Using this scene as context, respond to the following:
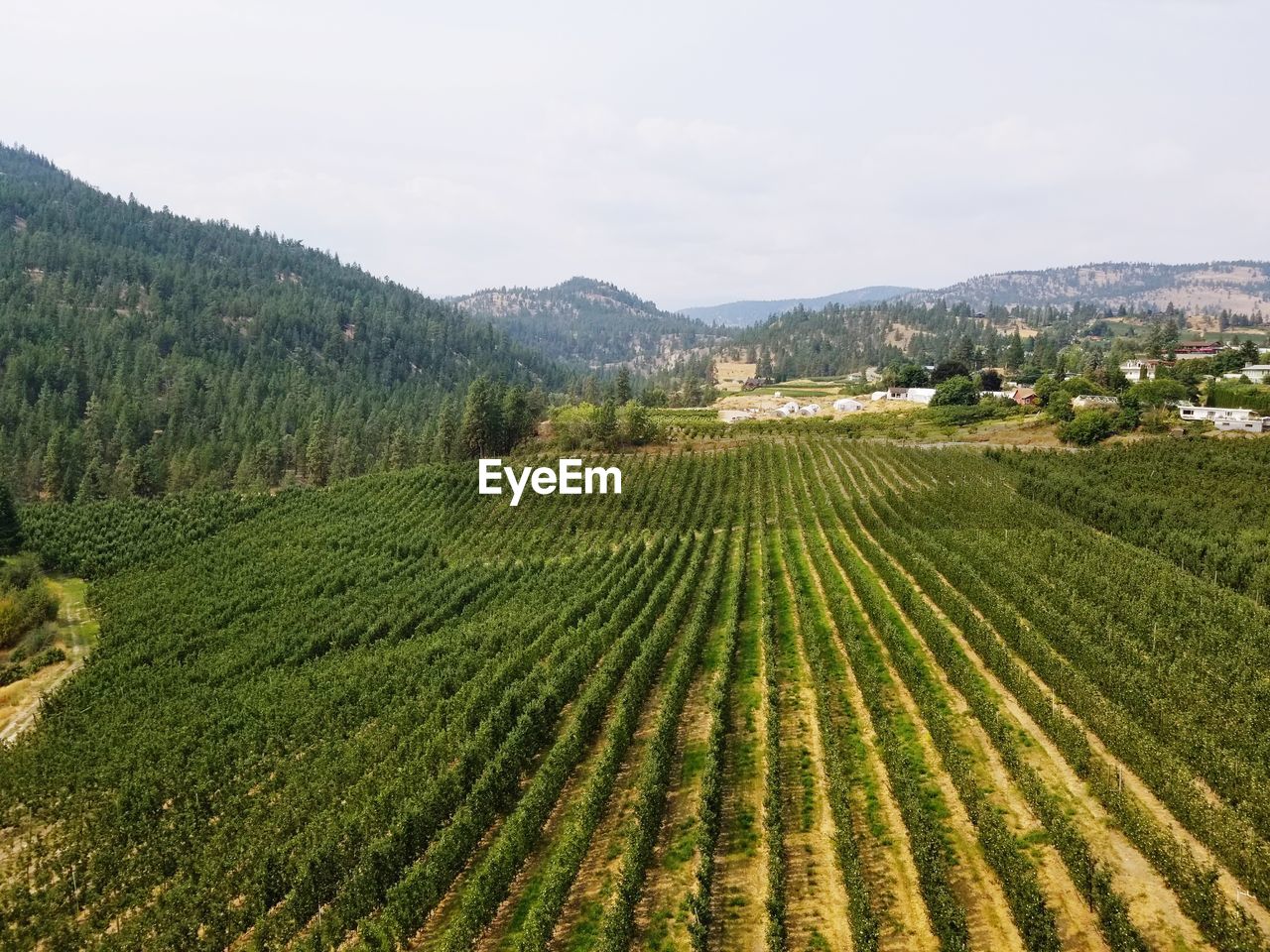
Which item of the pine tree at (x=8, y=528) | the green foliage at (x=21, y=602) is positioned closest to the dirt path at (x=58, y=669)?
the green foliage at (x=21, y=602)

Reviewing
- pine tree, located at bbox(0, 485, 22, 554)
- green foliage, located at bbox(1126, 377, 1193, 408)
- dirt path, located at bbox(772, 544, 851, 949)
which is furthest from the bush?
pine tree, located at bbox(0, 485, 22, 554)

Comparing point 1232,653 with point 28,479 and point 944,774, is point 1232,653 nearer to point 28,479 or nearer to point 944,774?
point 944,774

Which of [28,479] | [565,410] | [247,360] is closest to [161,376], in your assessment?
[247,360]

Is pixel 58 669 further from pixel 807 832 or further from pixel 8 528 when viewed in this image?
pixel 807 832

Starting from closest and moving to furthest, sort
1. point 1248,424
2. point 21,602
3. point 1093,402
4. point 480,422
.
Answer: point 21,602 < point 1248,424 < point 1093,402 < point 480,422

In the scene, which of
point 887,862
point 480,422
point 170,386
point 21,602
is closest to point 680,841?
point 887,862

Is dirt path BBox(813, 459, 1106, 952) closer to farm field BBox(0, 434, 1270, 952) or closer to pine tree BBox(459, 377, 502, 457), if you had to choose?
farm field BBox(0, 434, 1270, 952)

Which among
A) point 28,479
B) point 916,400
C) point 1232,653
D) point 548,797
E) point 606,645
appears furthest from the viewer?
point 916,400
